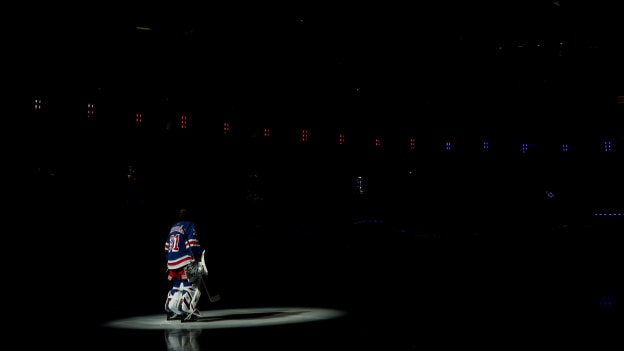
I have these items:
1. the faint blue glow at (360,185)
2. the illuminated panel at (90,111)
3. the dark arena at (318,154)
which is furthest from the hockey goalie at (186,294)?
the faint blue glow at (360,185)

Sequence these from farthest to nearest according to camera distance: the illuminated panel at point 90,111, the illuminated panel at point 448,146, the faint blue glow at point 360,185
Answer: the illuminated panel at point 448,146
the faint blue glow at point 360,185
the illuminated panel at point 90,111

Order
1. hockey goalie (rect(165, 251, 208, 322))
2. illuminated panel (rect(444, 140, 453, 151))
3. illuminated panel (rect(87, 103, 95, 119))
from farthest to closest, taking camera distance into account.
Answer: illuminated panel (rect(444, 140, 453, 151)) → illuminated panel (rect(87, 103, 95, 119)) → hockey goalie (rect(165, 251, 208, 322))

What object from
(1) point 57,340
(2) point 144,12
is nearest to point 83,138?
(2) point 144,12

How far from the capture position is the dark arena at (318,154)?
1723 cm

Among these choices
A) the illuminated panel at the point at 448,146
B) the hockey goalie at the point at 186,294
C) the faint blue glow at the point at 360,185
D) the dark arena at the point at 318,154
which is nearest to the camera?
the hockey goalie at the point at 186,294

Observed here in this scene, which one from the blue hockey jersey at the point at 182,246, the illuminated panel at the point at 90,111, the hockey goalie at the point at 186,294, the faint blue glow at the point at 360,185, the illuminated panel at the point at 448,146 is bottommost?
the hockey goalie at the point at 186,294

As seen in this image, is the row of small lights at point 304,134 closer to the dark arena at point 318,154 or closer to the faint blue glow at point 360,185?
the dark arena at point 318,154

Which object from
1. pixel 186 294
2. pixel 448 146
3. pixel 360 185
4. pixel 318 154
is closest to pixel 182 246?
pixel 186 294

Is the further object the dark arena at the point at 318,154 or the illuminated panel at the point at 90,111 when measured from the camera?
the illuminated panel at the point at 90,111

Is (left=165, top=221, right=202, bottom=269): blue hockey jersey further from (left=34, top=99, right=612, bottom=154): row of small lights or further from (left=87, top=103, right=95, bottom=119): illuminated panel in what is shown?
(left=87, top=103, right=95, bottom=119): illuminated panel

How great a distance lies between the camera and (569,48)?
23781 mm

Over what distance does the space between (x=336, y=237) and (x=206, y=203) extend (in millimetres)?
3913

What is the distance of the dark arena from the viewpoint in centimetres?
1723

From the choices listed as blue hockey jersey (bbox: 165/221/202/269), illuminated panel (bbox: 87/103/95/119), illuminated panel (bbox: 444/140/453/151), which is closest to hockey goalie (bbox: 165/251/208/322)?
Answer: blue hockey jersey (bbox: 165/221/202/269)
